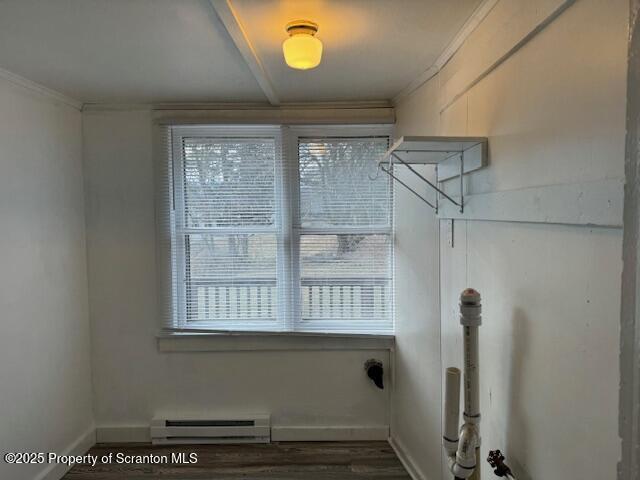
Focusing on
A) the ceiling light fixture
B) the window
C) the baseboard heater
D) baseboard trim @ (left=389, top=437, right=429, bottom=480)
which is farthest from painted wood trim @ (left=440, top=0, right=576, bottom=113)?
the baseboard heater

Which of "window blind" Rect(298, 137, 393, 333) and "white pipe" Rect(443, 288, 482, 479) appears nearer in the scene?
"white pipe" Rect(443, 288, 482, 479)

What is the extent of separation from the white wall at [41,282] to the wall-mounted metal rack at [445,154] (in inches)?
73.4

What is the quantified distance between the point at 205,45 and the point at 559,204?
149 centimetres

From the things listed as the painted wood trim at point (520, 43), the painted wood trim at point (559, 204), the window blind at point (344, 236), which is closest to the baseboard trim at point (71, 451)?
the window blind at point (344, 236)

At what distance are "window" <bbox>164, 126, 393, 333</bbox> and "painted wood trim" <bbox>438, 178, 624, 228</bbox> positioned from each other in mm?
1174

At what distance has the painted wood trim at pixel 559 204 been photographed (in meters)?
0.80

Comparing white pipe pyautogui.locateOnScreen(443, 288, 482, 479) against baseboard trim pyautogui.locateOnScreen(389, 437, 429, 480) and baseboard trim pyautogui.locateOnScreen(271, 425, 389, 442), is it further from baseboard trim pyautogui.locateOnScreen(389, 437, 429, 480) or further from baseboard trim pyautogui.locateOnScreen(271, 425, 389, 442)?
baseboard trim pyautogui.locateOnScreen(271, 425, 389, 442)

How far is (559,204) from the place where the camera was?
0.97 meters

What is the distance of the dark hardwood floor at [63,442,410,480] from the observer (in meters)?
2.26

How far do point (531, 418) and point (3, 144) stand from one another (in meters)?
2.49

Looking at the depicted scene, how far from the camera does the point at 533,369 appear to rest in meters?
1.13

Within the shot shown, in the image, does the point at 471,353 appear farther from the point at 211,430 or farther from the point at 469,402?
the point at 211,430

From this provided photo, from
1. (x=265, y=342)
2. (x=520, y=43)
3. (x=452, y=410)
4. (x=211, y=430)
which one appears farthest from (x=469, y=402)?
(x=211, y=430)

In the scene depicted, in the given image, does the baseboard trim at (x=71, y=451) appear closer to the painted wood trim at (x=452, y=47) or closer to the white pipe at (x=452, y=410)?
the white pipe at (x=452, y=410)
